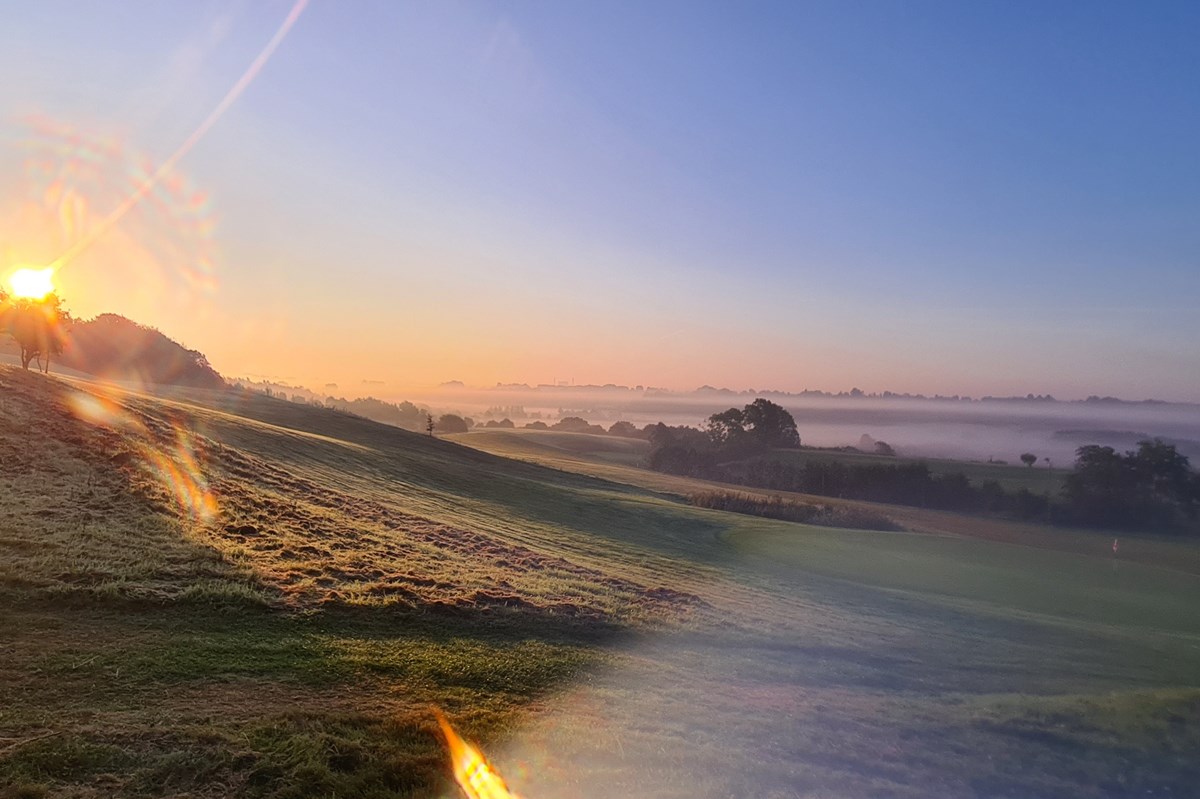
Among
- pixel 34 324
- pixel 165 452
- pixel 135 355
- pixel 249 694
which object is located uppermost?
pixel 135 355

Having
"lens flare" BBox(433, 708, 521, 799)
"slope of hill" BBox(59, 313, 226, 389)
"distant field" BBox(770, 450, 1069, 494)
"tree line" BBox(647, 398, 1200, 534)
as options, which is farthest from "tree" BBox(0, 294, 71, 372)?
"distant field" BBox(770, 450, 1069, 494)

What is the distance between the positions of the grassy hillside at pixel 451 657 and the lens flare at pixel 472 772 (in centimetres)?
22

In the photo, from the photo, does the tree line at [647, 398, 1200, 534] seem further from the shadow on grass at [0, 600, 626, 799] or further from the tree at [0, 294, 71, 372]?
the shadow on grass at [0, 600, 626, 799]

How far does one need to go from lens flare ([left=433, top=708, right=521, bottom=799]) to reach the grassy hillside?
22 cm

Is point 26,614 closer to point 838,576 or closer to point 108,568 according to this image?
point 108,568

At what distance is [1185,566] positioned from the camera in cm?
4684

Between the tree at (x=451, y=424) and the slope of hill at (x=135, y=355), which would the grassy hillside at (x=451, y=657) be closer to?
the slope of hill at (x=135, y=355)

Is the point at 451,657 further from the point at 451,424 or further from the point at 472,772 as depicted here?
the point at 451,424

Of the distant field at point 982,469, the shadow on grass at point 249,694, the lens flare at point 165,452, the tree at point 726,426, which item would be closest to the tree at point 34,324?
the lens flare at point 165,452

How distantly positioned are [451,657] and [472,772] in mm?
3441

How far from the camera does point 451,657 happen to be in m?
10.4

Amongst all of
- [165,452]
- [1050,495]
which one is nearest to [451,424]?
[1050,495]

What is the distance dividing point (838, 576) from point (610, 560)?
35.3ft

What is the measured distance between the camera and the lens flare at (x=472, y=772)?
682 cm
